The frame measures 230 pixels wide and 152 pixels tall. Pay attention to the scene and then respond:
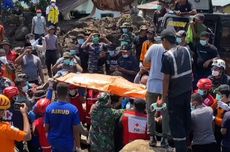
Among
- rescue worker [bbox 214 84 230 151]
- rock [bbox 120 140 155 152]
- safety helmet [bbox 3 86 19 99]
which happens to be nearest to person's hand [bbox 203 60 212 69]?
rescue worker [bbox 214 84 230 151]

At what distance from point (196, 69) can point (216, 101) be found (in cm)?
266

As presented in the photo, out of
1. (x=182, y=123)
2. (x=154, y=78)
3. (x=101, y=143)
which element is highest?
(x=154, y=78)

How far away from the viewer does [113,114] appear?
10070mm

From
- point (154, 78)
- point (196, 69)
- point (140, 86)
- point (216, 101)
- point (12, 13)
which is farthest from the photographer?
point (12, 13)

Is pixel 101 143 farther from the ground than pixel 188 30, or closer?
closer

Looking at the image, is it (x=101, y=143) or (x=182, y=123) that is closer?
(x=182, y=123)

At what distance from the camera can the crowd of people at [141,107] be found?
340 inches

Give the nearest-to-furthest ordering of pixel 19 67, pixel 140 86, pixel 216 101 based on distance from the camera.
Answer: pixel 216 101, pixel 140 86, pixel 19 67

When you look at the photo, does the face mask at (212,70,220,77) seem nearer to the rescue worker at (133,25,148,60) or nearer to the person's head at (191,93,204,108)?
the person's head at (191,93,204,108)

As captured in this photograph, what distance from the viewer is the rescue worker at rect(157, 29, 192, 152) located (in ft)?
28.1

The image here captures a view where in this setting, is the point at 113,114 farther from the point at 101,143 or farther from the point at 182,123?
the point at 182,123

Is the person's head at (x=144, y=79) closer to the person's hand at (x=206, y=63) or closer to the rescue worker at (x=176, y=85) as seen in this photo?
the person's hand at (x=206, y=63)

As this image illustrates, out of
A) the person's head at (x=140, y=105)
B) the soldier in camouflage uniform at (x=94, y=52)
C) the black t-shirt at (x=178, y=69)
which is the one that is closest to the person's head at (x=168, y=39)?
the black t-shirt at (x=178, y=69)

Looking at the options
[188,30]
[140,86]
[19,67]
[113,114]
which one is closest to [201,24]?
[188,30]
